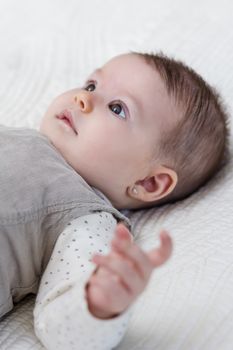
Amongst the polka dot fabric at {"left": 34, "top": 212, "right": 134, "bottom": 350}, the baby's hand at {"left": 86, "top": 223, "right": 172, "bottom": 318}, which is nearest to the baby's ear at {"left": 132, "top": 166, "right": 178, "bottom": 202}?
the polka dot fabric at {"left": 34, "top": 212, "right": 134, "bottom": 350}

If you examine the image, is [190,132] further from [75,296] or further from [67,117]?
[75,296]

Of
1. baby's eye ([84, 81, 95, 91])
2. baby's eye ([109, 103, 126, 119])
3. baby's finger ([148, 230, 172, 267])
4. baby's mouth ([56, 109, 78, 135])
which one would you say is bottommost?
baby's mouth ([56, 109, 78, 135])

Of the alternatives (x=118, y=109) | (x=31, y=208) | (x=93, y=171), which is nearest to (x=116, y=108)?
(x=118, y=109)

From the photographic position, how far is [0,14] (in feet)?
5.61

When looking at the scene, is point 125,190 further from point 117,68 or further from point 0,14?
point 0,14

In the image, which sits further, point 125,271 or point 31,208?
point 31,208

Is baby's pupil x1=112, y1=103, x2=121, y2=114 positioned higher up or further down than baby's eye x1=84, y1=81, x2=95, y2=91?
higher up

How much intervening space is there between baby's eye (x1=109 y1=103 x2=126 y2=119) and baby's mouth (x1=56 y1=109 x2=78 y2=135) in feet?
0.21

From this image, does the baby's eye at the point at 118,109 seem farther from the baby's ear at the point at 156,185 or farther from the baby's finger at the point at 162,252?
the baby's finger at the point at 162,252

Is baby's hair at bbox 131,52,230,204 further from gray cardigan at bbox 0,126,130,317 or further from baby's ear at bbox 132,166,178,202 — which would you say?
gray cardigan at bbox 0,126,130,317

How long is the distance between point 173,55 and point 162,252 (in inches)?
33.1

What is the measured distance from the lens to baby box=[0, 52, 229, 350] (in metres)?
0.87

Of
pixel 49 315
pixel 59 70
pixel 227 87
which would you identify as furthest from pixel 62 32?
pixel 49 315

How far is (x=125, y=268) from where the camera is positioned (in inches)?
27.9
